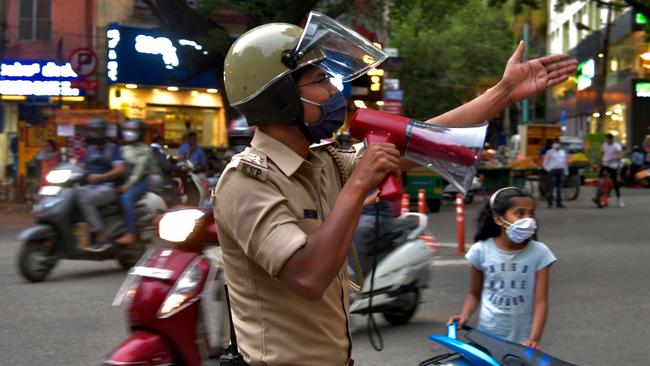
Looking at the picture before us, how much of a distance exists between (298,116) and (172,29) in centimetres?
1905

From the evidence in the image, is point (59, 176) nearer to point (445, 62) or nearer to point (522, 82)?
point (522, 82)

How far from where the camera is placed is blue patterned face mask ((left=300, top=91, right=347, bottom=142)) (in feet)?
7.79

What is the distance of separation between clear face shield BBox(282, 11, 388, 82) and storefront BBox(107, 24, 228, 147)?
66.6 ft

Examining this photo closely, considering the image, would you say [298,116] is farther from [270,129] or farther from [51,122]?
[51,122]

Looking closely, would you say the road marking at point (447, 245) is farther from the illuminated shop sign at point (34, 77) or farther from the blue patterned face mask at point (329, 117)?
the illuminated shop sign at point (34, 77)

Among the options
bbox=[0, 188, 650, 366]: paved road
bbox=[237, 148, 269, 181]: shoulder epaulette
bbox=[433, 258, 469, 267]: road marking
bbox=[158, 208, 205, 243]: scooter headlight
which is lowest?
bbox=[0, 188, 650, 366]: paved road

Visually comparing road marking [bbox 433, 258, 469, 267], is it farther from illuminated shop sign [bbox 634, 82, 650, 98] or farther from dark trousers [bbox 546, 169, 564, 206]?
illuminated shop sign [bbox 634, 82, 650, 98]

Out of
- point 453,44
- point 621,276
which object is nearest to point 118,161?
point 621,276

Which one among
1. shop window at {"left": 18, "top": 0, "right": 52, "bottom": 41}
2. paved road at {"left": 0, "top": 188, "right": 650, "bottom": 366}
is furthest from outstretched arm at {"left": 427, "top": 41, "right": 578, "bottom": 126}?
shop window at {"left": 18, "top": 0, "right": 52, "bottom": 41}

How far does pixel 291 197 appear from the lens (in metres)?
2.26

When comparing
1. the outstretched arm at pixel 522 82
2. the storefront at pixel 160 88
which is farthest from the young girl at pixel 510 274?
the storefront at pixel 160 88

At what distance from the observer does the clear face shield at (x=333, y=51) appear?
2.30m

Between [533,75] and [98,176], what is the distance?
7974 millimetres

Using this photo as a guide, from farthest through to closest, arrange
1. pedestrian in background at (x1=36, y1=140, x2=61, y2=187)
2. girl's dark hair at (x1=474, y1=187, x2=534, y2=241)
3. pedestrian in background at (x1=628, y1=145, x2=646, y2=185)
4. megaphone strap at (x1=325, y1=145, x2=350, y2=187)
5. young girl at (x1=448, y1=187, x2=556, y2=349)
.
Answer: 1. pedestrian in background at (x1=628, y1=145, x2=646, y2=185)
2. pedestrian in background at (x1=36, y1=140, x2=61, y2=187)
3. girl's dark hair at (x1=474, y1=187, x2=534, y2=241)
4. young girl at (x1=448, y1=187, x2=556, y2=349)
5. megaphone strap at (x1=325, y1=145, x2=350, y2=187)
